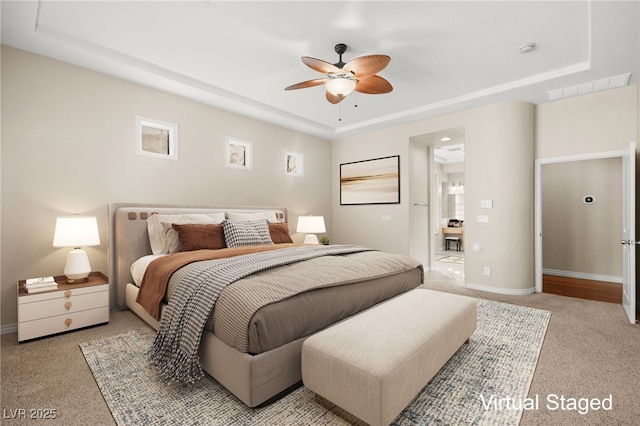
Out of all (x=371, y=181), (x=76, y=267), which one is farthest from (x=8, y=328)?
(x=371, y=181)

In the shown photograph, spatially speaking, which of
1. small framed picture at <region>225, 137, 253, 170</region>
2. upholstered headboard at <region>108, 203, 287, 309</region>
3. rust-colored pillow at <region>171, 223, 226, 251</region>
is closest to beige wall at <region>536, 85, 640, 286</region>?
small framed picture at <region>225, 137, 253, 170</region>

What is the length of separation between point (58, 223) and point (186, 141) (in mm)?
1772

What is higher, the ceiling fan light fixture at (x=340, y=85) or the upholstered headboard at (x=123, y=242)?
the ceiling fan light fixture at (x=340, y=85)

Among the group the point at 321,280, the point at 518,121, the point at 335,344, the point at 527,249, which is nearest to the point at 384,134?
the point at 518,121

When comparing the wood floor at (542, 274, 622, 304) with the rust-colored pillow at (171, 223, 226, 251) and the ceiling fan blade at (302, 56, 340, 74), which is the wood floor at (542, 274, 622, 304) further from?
the rust-colored pillow at (171, 223, 226, 251)

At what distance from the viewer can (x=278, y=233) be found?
4.06 metres

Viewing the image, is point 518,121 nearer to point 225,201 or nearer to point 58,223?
point 225,201

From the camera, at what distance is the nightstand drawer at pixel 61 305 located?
2508mm

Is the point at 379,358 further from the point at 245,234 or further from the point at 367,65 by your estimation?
the point at 245,234

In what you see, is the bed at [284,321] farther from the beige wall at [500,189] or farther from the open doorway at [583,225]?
the open doorway at [583,225]

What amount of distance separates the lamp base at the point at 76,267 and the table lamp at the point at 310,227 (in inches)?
119

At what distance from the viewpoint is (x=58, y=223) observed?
9.03 ft

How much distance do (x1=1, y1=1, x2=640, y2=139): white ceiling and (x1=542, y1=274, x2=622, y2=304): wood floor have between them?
2615mm

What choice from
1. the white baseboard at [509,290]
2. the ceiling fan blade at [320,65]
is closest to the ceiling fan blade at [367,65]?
the ceiling fan blade at [320,65]
